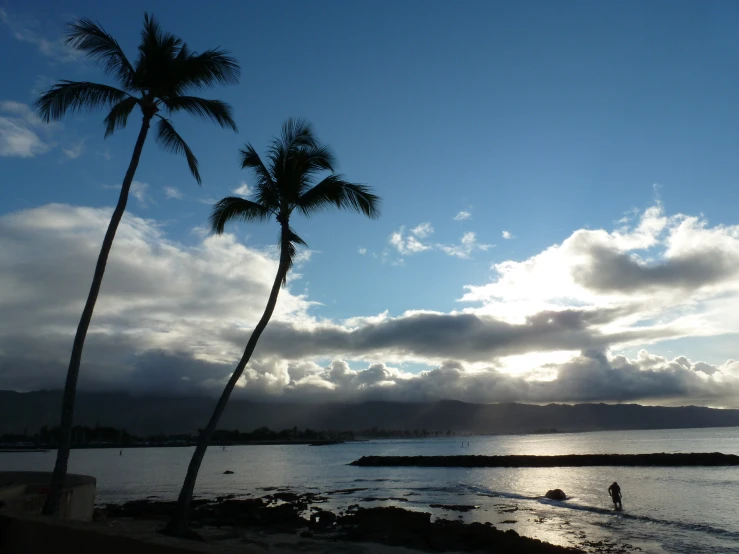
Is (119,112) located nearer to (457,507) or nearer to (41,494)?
(41,494)

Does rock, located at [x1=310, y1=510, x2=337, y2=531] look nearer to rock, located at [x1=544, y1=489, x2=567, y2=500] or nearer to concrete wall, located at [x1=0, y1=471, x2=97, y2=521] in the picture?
concrete wall, located at [x1=0, y1=471, x2=97, y2=521]

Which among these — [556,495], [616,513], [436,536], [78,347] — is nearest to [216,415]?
[78,347]

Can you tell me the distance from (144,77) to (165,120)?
44.4 inches

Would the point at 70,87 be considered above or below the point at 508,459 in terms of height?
above

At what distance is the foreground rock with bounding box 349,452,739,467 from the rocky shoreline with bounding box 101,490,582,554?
55.7 meters

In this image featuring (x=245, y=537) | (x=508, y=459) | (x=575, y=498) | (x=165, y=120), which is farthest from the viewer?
(x=508, y=459)

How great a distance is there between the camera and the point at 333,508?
35.6 meters

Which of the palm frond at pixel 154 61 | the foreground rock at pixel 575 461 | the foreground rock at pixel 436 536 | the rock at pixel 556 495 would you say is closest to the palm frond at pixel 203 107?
the palm frond at pixel 154 61

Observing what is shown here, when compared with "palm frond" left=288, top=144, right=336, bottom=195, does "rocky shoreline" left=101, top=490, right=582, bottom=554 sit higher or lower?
lower

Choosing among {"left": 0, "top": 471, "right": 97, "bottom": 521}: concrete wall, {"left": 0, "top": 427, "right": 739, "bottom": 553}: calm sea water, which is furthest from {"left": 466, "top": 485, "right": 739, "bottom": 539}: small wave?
{"left": 0, "top": 471, "right": 97, "bottom": 521}: concrete wall

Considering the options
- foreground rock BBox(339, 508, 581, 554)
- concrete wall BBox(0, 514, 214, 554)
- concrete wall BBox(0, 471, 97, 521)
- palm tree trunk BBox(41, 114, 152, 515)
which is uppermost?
palm tree trunk BBox(41, 114, 152, 515)

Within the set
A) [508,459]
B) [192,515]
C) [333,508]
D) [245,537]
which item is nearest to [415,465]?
[508,459]

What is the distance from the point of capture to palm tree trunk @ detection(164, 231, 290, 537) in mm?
13508

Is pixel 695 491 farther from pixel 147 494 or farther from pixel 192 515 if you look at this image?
pixel 147 494
